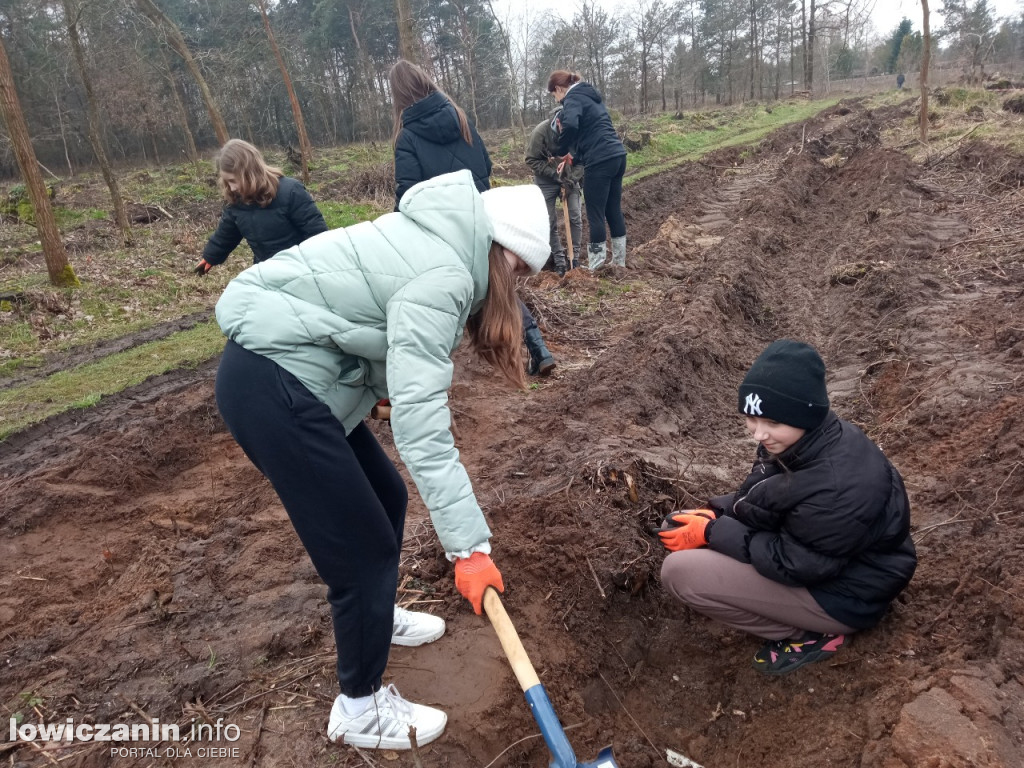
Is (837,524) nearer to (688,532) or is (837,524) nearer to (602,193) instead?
(688,532)

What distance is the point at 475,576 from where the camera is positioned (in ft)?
6.46

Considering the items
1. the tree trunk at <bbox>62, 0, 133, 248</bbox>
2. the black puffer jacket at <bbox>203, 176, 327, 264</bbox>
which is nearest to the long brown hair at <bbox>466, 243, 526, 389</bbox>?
the black puffer jacket at <bbox>203, 176, 327, 264</bbox>

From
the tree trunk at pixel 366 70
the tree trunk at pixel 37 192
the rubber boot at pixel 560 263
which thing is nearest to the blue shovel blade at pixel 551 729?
the rubber boot at pixel 560 263

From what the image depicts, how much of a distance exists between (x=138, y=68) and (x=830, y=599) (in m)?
27.1

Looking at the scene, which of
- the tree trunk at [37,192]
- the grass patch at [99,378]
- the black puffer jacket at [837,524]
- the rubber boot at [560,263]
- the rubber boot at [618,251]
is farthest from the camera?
the tree trunk at [37,192]

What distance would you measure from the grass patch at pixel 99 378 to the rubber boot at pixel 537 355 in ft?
11.5

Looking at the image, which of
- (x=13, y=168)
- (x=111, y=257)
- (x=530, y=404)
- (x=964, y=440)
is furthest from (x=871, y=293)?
(x=13, y=168)

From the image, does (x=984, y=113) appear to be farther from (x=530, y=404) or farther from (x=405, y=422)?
(x=405, y=422)

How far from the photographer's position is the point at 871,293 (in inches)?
267

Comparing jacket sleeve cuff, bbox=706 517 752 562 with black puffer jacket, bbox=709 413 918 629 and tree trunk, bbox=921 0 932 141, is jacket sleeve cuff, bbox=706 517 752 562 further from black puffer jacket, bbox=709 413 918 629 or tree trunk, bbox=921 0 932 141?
tree trunk, bbox=921 0 932 141

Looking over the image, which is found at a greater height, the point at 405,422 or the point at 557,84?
the point at 557,84

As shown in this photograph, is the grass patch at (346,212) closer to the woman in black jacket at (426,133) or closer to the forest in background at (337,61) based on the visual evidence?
the forest in background at (337,61)

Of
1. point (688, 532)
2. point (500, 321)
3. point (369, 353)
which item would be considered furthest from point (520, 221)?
point (688, 532)

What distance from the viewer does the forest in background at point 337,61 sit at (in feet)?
73.0
